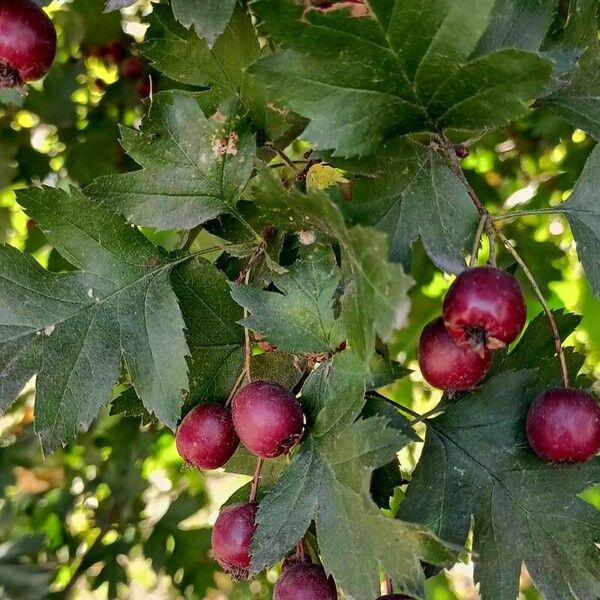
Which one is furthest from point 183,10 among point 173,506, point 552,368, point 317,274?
point 173,506

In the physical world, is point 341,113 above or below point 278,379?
above

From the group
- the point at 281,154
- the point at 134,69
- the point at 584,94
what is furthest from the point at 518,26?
the point at 134,69

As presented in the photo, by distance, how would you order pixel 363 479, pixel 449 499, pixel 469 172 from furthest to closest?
1. pixel 469 172
2. pixel 449 499
3. pixel 363 479

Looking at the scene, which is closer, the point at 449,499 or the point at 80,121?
the point at 449,499

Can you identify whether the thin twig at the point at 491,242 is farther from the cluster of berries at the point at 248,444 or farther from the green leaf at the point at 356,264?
the cluster of berries at the point at 248,444

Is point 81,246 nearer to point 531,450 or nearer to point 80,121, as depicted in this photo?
point 531,450

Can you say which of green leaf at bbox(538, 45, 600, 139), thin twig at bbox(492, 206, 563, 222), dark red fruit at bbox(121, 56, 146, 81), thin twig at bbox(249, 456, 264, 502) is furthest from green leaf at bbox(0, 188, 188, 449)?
dark red fruit at bbox(121, 56, 146, 81)

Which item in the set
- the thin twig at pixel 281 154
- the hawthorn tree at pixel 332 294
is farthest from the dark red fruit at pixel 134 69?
the thin twig at pixel 281 154

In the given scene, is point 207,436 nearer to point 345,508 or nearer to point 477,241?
point 345,508
